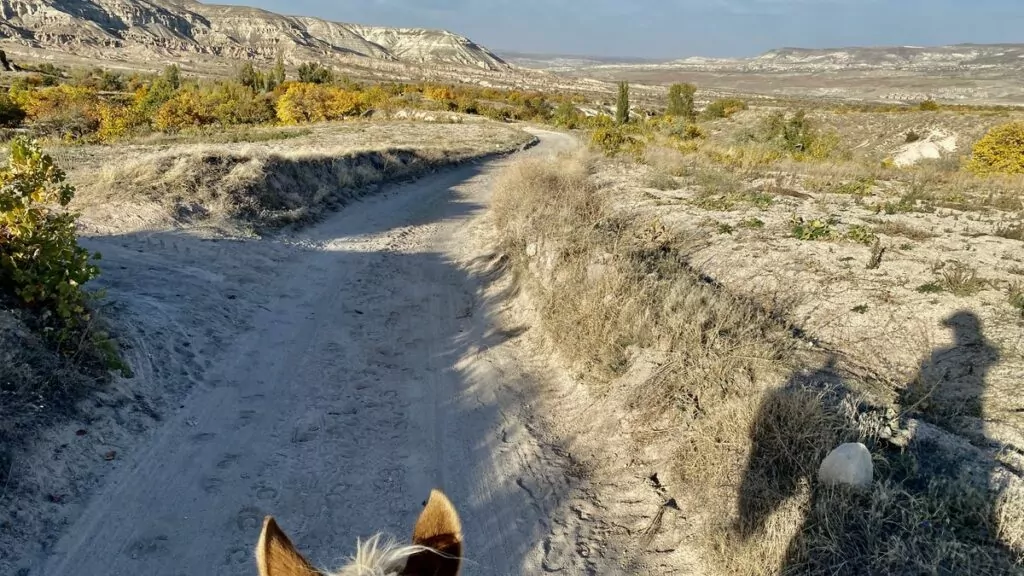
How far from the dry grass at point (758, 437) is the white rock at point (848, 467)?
0.29 feet

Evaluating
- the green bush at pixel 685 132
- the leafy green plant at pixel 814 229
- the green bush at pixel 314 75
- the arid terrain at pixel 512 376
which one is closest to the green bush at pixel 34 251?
the arid terrain at pixel 512 376

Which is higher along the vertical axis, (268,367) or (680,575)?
(268,367)

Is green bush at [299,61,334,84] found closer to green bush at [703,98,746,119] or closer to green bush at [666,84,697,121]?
green bush at [666,84,697,121]

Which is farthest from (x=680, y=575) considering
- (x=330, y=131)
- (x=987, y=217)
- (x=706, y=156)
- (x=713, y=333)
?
(x=330, y=131)

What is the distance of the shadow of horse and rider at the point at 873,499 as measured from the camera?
3029 mm

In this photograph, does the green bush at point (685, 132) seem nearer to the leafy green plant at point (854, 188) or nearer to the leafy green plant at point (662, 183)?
the leafy green plant at point (854, 188)

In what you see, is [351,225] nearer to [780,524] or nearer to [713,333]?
[713,333]

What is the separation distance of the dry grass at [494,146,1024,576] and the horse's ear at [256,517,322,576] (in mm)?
2843

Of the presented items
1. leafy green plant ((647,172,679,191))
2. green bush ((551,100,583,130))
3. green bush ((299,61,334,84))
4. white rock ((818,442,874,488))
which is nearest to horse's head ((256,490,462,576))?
white rock ((818,442,874,488))

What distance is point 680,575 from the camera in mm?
3543

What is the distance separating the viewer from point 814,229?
970 centimetres

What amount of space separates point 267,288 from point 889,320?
8007 millimetres

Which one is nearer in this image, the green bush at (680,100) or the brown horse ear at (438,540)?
the brown horse ear at (438,540)

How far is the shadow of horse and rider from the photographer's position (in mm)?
3029
